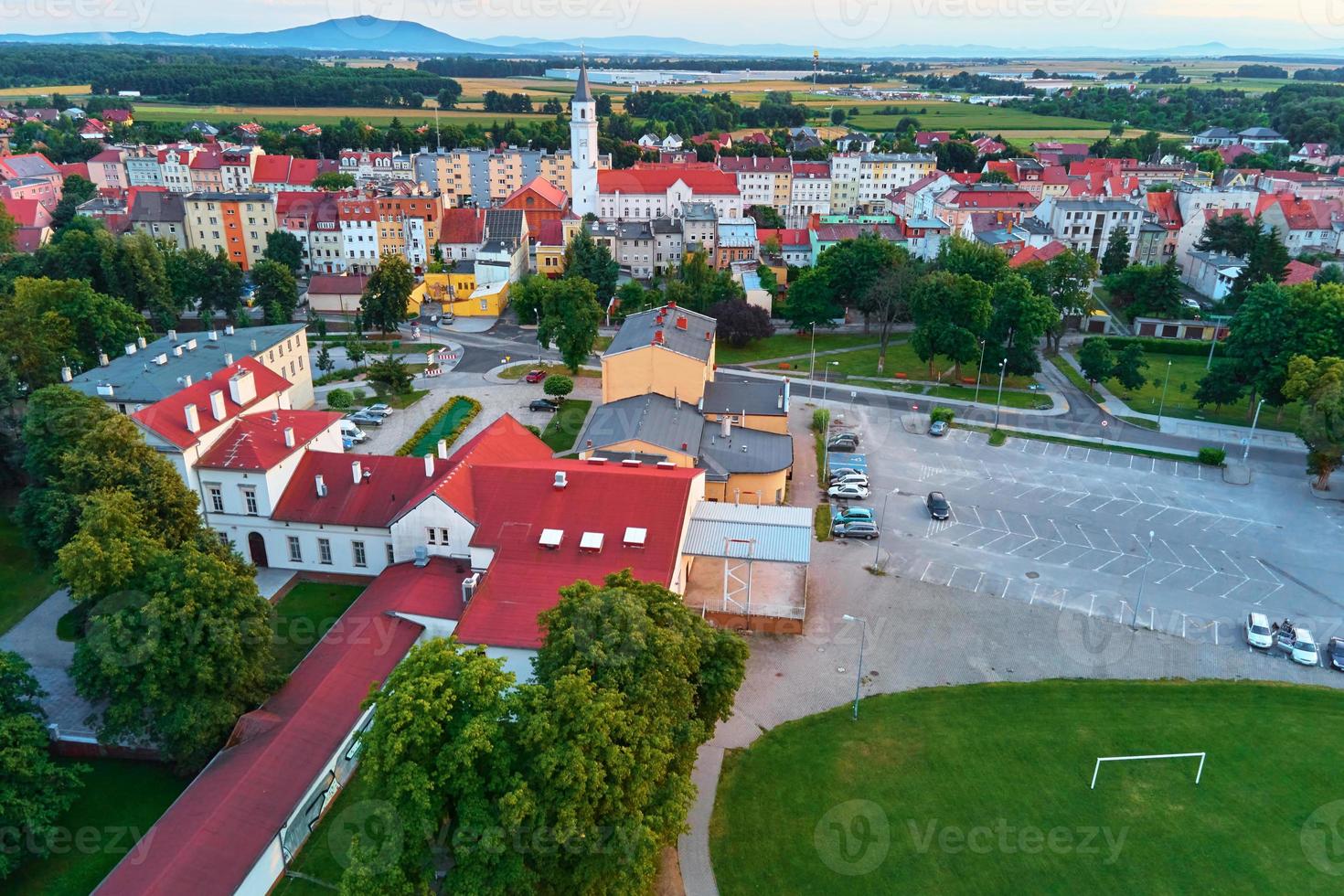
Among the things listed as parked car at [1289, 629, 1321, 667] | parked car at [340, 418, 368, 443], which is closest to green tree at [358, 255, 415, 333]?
parked car at [340, 418, 368, 443]

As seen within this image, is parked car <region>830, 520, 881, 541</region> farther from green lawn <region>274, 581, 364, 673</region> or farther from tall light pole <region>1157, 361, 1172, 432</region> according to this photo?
tall light pole <region>1157, 361, 1172, 432</region>

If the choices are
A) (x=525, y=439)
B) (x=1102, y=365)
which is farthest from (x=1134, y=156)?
(x=525, y=439)

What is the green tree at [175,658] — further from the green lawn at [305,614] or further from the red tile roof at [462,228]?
the red tile roof at [462,228]

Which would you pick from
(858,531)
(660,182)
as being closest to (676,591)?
(858,531)

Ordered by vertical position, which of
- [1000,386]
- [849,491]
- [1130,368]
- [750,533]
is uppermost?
[750,533]

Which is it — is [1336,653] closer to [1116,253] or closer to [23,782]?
[23,782]

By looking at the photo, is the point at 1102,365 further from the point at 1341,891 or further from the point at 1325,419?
the point at 1341,891

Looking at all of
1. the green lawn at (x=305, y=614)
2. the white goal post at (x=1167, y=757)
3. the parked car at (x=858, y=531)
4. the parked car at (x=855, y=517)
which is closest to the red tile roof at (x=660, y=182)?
the parked car at (x=855, y=517)
